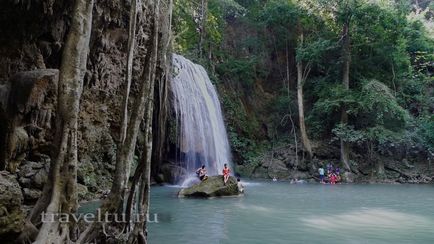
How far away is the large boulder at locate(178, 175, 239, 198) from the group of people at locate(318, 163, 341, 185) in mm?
8033

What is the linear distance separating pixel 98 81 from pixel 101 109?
1.00 meters

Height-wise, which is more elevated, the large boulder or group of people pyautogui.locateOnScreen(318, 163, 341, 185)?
group of people pyautogui.locateOnScreen(318, 163, 341, 185)

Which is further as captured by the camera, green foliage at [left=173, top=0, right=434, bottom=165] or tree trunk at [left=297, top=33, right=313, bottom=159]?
tree trunk at [left=297, top=33, right=313, bottom=159]

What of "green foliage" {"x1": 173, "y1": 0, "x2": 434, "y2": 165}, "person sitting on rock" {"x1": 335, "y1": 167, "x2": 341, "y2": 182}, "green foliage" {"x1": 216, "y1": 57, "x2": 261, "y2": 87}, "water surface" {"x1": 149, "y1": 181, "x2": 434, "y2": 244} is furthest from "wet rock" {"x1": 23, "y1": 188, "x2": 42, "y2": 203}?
"green foliage" {"x1": 216, "y1": 57, "x2": 261, "y2": 87}

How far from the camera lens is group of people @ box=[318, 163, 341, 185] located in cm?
2158

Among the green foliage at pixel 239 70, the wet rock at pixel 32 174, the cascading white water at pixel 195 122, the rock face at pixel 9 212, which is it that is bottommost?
the rock face at pixel 9 212

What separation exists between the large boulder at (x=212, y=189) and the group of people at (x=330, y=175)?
8.03 meters

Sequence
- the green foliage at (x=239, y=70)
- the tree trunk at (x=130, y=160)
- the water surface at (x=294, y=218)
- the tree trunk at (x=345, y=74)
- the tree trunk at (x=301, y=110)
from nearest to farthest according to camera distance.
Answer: the tree trunk at (x=130, y=160)
the water surface at (x=294, y=218)
the tree trunk at (x=345, y=74)
the tree trunk at (x=301, y=110)
the green foliage at (x=239, y=70)

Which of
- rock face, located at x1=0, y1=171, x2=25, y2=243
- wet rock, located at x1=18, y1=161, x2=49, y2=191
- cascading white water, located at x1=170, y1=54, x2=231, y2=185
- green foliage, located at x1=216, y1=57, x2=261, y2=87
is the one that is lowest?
rock face, located at x1=0, y1=171, x2=25, y2=243

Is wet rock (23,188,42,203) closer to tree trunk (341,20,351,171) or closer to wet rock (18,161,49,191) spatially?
wet rock (18,161,49,191)

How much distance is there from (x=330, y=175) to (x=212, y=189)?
9.17 metres

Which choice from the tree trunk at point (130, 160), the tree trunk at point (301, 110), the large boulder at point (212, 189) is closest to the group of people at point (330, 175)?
the tree trunk at point (301, 110)

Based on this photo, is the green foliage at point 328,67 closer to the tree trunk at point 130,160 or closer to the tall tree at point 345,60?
the tall tree at point 345,60

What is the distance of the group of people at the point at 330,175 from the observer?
850 inches
